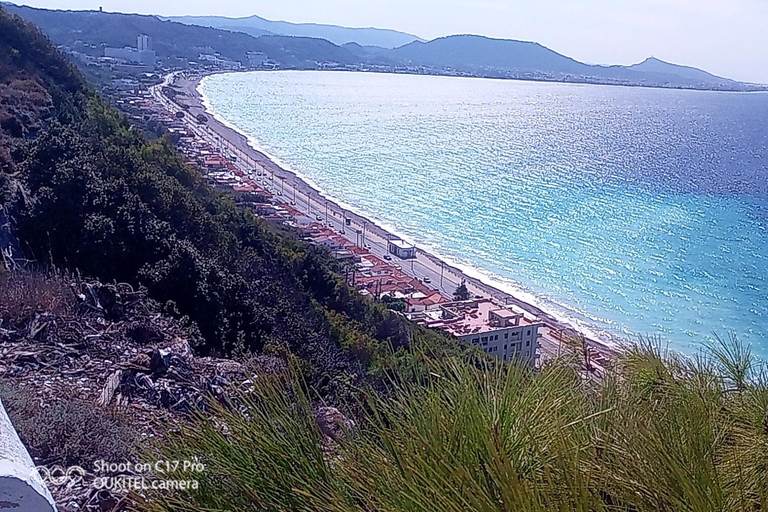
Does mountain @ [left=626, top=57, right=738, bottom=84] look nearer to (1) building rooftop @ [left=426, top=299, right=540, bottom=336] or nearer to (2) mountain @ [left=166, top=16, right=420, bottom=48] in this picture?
(2) mountain @ [left=166, top=16, right=420, bottom=48]

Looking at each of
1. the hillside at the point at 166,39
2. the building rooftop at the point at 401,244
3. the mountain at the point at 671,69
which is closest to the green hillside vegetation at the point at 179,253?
the building rooftop at the point at 401,244

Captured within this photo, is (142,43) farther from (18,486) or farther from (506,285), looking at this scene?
(18,486)

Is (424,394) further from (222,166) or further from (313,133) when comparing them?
(313,133)

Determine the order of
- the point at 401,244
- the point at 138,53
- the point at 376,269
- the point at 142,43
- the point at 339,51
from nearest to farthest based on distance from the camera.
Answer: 1. the point at 376,269
2. the point at 401,244
3. the point at 138,53
4. the point at 142,43
5. the point at 339,51

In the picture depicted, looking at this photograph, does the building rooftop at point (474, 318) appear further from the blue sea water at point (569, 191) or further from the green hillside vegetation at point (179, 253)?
the blue sea water at point (569, 191)

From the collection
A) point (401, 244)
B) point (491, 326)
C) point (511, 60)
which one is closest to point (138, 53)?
point (401, 244)

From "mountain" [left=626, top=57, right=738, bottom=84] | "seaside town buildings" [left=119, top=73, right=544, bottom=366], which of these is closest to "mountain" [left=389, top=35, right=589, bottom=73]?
"mountain" [left=626, top=57, right=738, bottom=84]

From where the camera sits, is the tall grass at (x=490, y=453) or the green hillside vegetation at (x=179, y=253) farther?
the green hillside vegetation at (x=179, y=253)
